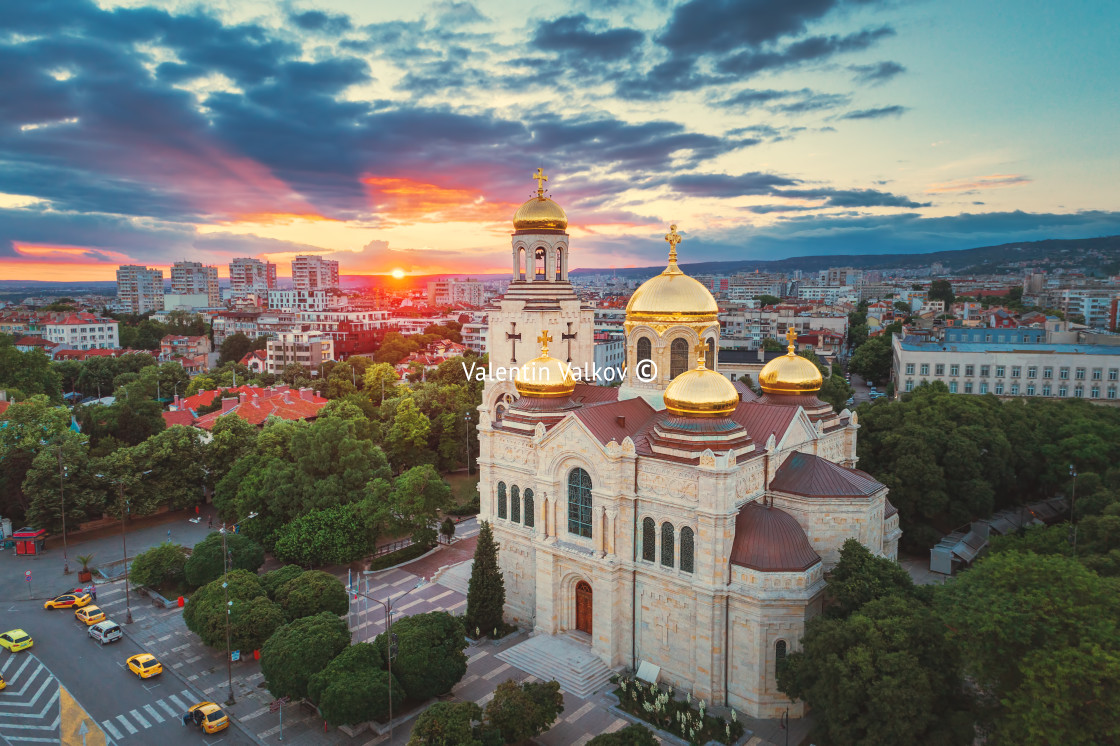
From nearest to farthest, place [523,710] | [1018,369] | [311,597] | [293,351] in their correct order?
[523,710] < [311,597] < [1018,369] < [293,351]

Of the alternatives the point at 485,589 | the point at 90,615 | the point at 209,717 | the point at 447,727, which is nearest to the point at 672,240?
the point at 485,589

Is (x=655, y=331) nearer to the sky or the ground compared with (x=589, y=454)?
nearer to the sky

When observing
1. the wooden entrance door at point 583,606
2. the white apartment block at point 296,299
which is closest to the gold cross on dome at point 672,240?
the wooden entrance door at point 583,606

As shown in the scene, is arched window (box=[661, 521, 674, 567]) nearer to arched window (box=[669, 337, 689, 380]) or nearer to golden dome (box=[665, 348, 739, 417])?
golden dome (box=[665, 348, 739, 417])

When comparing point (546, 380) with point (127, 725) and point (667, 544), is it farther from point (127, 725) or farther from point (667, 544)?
point (127, 725)

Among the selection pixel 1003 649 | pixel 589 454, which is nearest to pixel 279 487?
pixel 589 454

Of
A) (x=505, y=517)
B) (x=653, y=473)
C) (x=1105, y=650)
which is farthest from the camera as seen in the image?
(x=505, y=517)

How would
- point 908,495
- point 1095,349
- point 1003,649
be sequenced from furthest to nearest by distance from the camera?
point 1095,349
point 908,495
point 1003,649

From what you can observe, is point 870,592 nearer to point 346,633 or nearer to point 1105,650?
point 1105,650
